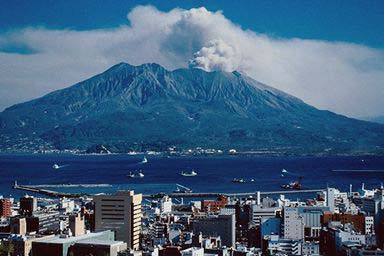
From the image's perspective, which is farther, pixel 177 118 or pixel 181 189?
pixel 177 118

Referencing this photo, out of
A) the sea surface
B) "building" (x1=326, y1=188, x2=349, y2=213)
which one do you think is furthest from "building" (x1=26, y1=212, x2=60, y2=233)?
the sea surface

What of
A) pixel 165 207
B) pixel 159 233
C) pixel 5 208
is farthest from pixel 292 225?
pixel 5 208

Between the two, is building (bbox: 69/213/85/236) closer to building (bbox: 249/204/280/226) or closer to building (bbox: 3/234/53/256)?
building (bbox: 3/234/53/256)

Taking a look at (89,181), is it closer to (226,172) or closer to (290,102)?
(226,172)

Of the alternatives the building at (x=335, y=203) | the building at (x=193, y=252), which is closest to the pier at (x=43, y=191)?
the building at (x=335, y=203)

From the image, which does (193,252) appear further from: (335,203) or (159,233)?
(335,203)

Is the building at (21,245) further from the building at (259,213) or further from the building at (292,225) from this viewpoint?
the building at (259,213)
